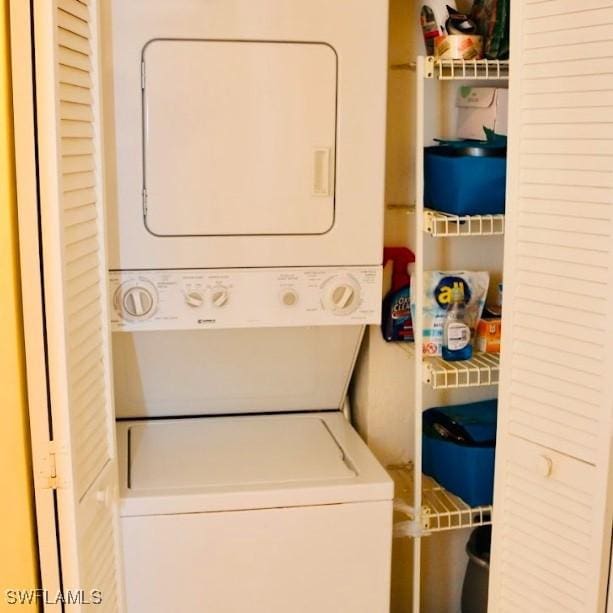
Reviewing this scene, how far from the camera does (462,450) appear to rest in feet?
7.29

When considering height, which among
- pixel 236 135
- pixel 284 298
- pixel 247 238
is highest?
pixel 236 135

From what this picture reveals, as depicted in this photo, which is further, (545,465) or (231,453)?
(231,453)

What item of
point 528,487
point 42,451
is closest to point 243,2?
point 42,451

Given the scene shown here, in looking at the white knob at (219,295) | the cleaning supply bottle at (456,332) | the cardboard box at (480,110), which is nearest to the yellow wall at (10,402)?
the white knob at (219,295)

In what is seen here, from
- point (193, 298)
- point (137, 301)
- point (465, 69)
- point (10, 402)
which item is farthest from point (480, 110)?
point (10, 402)

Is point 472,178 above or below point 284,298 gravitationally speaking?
above

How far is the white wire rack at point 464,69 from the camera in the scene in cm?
204

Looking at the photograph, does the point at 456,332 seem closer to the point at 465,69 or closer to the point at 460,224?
the point at 460,224

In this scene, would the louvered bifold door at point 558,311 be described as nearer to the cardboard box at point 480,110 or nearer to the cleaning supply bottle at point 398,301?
the cardboard box at point 480,110

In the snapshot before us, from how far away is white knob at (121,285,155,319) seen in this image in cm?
205

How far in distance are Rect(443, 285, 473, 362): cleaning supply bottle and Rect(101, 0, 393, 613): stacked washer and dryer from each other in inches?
7.6

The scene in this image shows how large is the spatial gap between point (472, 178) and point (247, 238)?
0.58 meters
